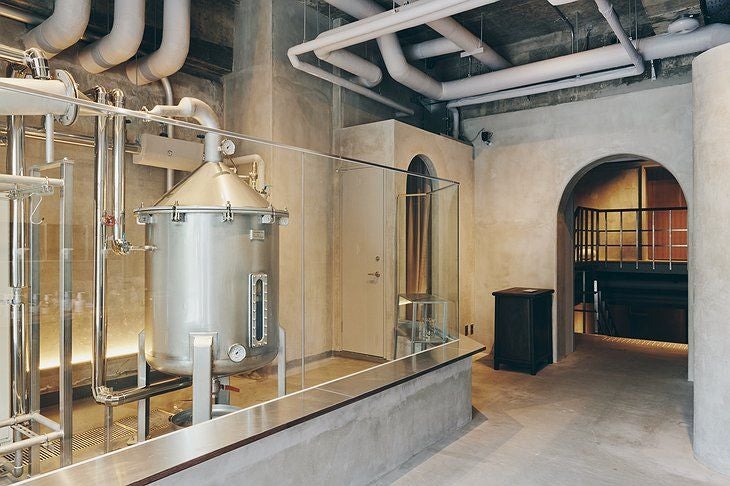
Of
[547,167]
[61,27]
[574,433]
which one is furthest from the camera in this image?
[547,167]

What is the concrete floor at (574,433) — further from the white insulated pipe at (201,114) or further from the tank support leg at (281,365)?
the white insulated pipe at (201,114)

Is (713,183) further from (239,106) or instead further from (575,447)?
(239,106)

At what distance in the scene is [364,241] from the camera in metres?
3.77

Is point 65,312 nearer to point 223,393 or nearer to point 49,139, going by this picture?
point 49,139

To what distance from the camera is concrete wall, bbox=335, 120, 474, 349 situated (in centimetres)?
394

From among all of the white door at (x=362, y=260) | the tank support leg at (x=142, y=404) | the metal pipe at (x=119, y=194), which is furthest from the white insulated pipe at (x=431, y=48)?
the tank support leg at (x=142, y=404)

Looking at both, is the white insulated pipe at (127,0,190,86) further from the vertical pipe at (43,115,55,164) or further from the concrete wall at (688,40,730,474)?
the concrete wall at (688,40,730,474)

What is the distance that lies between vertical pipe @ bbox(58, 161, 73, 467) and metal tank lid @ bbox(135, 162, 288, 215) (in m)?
0.40

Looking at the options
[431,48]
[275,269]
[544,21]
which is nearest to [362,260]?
[275,269]

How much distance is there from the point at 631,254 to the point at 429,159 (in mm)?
7438

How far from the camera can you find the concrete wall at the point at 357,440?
2.29 metres

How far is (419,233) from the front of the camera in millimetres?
4297

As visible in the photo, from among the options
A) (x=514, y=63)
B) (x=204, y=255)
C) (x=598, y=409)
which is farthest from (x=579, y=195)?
(x=204, y=255)

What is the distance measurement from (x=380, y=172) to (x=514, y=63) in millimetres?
3965
